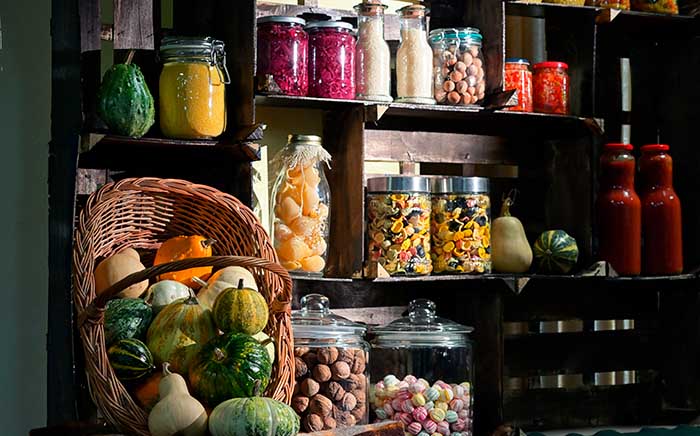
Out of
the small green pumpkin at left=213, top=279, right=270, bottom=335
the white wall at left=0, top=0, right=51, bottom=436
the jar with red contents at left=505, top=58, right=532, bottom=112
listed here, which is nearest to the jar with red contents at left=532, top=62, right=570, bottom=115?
the jar with red contents at left=505, top=58, right=532, bottom=112

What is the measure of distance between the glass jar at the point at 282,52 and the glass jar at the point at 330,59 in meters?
0.03

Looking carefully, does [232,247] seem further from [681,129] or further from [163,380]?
[681,129]

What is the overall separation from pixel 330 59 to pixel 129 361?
32.9 inches

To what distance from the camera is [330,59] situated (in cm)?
229

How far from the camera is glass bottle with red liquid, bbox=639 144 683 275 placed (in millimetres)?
2594

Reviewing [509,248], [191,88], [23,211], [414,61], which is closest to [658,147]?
[509,248]

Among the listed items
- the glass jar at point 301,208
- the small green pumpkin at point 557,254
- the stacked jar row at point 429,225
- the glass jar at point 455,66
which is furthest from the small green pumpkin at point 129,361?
the small green pumpkin at point 557,254

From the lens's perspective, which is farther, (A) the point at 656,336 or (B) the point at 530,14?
(A) the point at 656,336

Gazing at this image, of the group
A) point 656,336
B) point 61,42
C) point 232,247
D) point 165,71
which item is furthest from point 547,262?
point 61,42

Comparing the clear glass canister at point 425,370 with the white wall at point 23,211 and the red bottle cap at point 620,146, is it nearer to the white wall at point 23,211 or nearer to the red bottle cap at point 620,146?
the red bottle cap at point 620,146

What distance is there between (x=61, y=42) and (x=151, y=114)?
0.81 feet

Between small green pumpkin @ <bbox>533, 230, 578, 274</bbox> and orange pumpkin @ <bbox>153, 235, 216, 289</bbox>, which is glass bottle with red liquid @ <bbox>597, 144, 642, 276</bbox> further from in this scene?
orange pumpkin @ <bbox>153, 235, 216, 289</bbox>

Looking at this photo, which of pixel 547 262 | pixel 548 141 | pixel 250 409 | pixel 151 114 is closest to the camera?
pixel 250 409

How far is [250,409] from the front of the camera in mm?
1690
